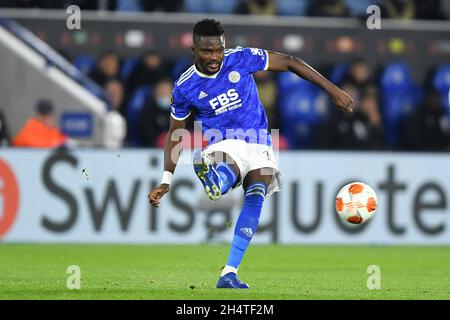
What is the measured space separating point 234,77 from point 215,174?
0.94 meters

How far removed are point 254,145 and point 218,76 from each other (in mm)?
653

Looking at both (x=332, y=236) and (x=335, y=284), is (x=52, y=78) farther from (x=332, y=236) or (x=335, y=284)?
(x=335, y=284)

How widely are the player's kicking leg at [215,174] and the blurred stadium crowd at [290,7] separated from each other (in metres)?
9.54

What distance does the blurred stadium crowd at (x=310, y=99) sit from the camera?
17625mm

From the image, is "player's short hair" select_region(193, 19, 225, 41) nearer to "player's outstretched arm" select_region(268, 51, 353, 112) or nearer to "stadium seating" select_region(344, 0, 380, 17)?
"player's outstretched arm" select_region(268, 51, 353, 112)

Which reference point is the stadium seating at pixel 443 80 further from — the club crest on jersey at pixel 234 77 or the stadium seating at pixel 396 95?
the club crest on jersey at pixel 234 77

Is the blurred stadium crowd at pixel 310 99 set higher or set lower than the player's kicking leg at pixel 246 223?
higher

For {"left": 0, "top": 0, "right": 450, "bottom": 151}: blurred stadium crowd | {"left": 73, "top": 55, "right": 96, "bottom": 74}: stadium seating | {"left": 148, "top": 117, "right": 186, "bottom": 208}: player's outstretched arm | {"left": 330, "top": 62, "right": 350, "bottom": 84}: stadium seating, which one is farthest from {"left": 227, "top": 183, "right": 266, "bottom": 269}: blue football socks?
{"left": 73, "top": 55, "right": 96, "bottom": 74}: stadium seating

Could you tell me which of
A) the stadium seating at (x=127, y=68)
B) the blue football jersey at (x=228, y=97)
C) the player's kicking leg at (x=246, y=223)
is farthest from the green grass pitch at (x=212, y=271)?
the stadium seating at (x=127, y=68)

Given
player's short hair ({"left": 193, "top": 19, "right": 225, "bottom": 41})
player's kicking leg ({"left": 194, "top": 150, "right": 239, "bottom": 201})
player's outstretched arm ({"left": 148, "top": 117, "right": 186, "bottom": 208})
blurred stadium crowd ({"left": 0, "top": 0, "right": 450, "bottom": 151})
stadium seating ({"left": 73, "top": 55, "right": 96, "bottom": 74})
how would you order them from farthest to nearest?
stadium seating ({"left": 73, "top": 55, "right": 96, "bottom": 74}), blurred stadium crowd ({"left": 0, "top": 0, "right": 450, "bottom": 151}), player's outstretched arm ({"left": 148, "top": 117, "right": 186, "bottom": 208}), player's short hair ({"left": 193, "top": 19, "right": 225, "bottom": 41}), player's kicking leg ({"left": 194, "top": 150, "right": 239, "bottom": 201})

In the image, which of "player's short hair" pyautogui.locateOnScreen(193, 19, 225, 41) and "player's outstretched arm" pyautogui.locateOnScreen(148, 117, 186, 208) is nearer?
"player's short hair" pyautogui.locateOnScreen(193, 19, 225, 41)

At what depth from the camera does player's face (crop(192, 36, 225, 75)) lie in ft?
31.5

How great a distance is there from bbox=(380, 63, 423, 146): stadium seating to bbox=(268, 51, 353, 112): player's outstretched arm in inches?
353

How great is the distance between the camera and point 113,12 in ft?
62.5
